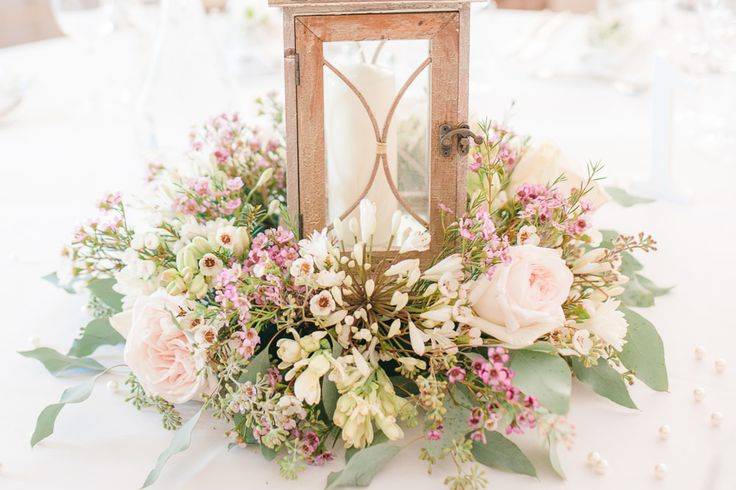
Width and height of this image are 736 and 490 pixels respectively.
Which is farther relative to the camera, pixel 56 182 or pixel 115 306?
pixel 56 182

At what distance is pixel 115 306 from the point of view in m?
0.98

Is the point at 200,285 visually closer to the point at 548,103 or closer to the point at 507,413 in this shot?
the point at 507,413

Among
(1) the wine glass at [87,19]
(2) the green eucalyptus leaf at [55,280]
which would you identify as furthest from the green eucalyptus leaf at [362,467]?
(1) the wine glass at [87,19]

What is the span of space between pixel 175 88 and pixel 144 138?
0.44 ft

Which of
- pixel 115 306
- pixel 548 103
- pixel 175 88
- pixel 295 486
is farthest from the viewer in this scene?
pixel 548 103

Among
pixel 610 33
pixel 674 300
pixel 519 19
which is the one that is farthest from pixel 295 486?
pixel 519 19

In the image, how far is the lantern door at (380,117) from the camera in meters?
0.83

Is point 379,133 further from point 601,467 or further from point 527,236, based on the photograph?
point 601,467

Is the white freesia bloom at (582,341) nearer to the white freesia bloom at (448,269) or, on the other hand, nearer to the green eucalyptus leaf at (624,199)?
the white freesia bloom at (448,269)

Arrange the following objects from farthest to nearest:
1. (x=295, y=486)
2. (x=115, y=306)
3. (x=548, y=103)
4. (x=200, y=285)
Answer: (x=548, y=103), (x=115, y=306), (x=200, y=285), (x=295, y=486)

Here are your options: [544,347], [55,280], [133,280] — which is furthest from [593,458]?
[55,280]

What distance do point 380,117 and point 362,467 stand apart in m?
0.40

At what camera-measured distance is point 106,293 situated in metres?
1.00

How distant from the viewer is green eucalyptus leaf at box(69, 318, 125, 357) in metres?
0.95
